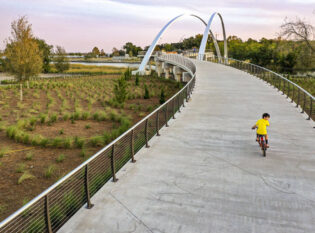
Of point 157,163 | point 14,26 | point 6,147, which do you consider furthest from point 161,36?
point 157,163

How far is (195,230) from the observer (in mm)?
4379

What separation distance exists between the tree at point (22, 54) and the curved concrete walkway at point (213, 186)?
1957 cm

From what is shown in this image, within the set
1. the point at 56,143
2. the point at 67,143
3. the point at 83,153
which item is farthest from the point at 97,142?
the point at 56,143

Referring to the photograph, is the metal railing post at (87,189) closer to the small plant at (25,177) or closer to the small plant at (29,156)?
the small plant at (25,177)

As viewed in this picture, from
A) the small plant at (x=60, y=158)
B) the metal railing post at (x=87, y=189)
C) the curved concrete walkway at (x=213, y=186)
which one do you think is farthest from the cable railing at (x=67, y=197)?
the small plant at (x=60, y=158)

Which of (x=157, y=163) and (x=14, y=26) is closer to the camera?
(x=157, y=163)

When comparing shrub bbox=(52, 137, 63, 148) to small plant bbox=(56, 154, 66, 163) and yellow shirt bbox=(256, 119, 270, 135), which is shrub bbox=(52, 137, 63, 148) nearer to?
small plant bbox=(56, 154, 66, 163)

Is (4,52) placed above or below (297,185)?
above

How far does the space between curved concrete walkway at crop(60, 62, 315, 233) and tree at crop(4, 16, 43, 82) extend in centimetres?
1957

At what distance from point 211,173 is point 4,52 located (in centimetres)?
2534

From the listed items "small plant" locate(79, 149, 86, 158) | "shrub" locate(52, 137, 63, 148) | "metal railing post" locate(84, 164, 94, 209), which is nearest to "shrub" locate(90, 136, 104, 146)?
"small plant" locate(79, 149, 86, 158)

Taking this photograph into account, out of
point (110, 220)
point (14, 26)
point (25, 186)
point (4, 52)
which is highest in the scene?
point (14, 26)

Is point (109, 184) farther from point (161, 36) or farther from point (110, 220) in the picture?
point (161, 36)

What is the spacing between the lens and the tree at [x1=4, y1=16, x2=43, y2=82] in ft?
82.1
